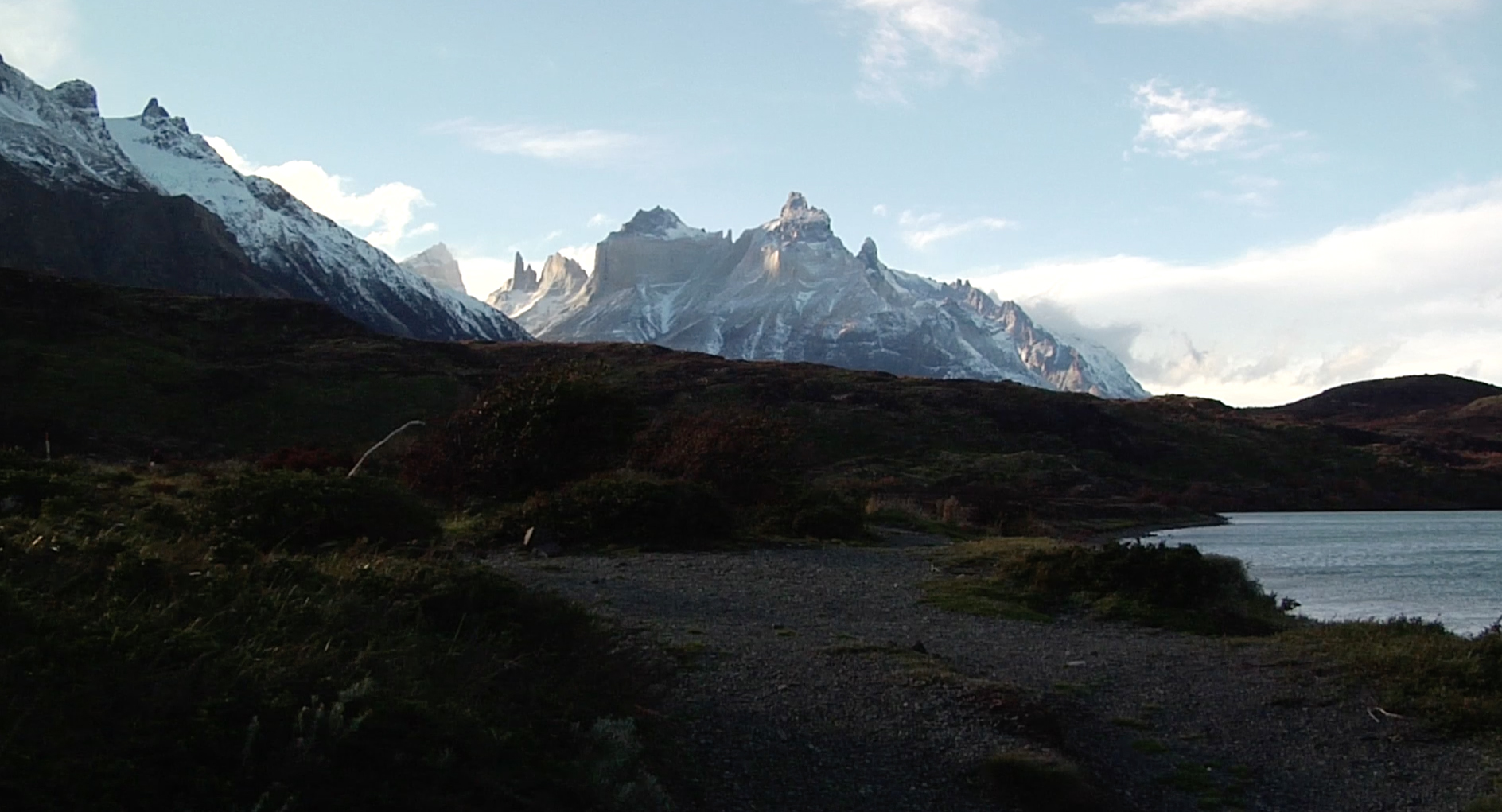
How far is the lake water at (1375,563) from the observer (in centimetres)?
2339

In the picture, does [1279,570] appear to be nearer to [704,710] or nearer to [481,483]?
[481,483]

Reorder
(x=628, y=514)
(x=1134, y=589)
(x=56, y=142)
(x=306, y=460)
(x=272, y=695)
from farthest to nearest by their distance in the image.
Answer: (x=56, y=142)
(x=306, y=460)
(x=628, y=514)
(x=1134, y=589)
(x=272, y=695)

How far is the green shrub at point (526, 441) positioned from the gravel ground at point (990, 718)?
11964 mm

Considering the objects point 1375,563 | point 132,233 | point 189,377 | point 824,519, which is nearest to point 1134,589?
point 824,519

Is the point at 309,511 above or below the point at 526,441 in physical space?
below

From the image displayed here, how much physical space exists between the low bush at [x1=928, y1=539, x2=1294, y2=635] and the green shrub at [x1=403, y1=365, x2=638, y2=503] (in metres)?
10.4

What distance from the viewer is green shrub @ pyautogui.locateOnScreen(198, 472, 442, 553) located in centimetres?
1488

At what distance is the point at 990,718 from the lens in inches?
358

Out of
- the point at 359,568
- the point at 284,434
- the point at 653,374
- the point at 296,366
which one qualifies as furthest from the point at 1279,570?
the point at 653,374

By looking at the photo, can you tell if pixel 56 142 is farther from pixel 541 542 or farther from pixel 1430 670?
pixel 1430 670

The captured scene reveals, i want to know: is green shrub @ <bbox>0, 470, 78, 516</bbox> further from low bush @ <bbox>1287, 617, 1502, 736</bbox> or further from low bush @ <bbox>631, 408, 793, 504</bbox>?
low bush @ <bbox>631, 408, 793, 504</bbox>

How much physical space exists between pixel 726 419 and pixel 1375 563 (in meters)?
18.0

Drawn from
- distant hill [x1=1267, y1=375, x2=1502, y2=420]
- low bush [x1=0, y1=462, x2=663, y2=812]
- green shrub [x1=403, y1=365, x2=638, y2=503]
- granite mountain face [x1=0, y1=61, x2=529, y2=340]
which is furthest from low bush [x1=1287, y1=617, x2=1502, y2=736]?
distant hill [x1=1267, y1=375, x2=1502, y2=420]

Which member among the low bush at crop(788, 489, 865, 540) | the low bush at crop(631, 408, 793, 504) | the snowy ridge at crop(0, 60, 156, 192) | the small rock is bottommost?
the small rock
